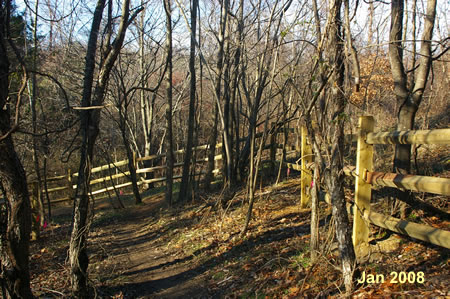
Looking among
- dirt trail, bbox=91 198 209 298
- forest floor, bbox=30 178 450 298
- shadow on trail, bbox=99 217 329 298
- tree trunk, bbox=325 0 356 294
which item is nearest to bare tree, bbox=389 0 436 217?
forest floor, bbox=30 178 450 298

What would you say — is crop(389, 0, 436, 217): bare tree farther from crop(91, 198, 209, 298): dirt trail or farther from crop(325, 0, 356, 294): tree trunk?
crop(91, 198, 209, 298): dirt trail

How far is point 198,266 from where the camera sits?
5.77 metres

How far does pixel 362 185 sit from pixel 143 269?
4056 mm

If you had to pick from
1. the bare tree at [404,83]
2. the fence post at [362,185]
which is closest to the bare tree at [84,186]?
the fence post at [362,185]

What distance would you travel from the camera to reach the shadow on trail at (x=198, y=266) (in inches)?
204

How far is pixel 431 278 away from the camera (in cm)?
318

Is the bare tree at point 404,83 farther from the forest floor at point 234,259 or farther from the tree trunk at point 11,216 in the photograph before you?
the tree trunk at point 11,216

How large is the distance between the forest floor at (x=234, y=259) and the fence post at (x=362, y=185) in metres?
0.17

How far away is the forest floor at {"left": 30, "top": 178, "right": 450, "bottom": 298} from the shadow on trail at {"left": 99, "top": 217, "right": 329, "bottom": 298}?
0.05 feet

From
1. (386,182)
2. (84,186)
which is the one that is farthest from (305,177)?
(84,186)

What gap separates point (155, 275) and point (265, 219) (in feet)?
7.53

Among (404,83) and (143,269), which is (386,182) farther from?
(143,269)

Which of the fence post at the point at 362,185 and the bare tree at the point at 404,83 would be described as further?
the bare tree at the point at 404,83

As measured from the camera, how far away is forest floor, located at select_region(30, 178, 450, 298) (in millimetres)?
3520
